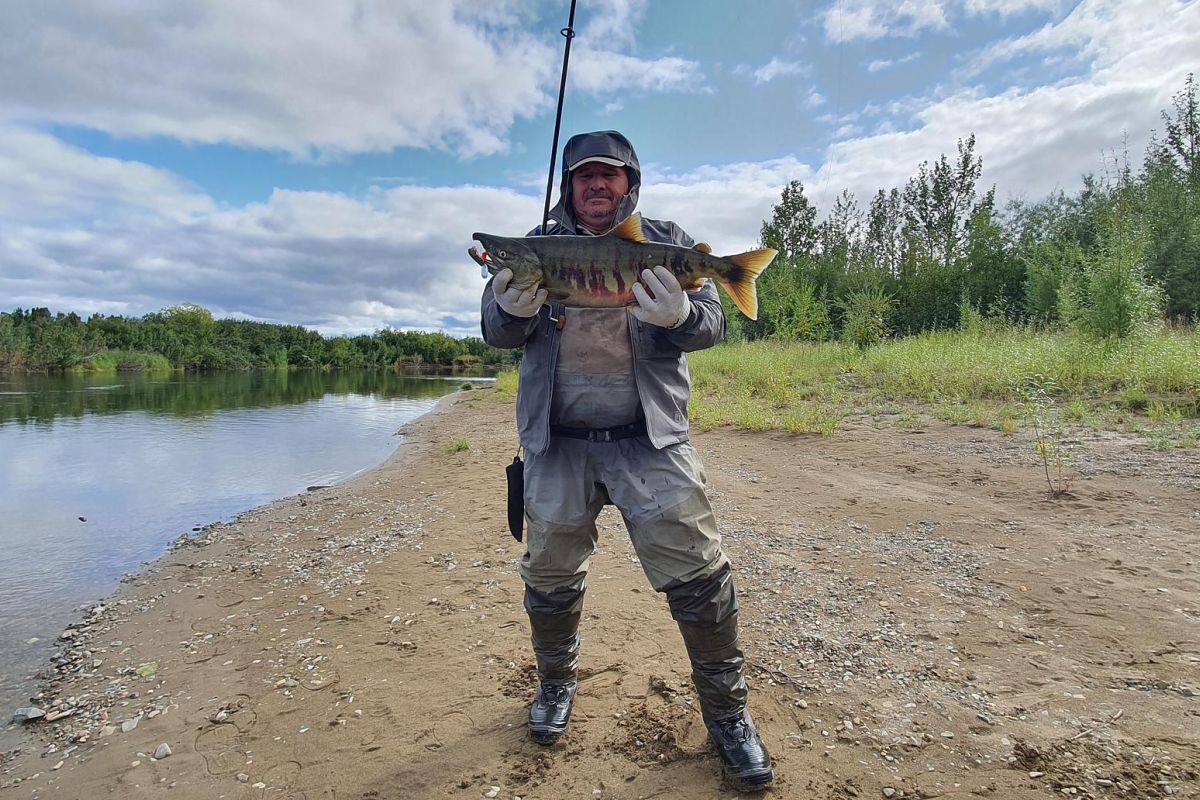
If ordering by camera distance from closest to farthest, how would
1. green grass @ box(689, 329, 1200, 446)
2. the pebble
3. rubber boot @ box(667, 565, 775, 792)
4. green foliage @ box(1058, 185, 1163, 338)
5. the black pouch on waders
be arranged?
1. rubber boot @ box(667, 565, 775, 792)
2. the black pouch on waders
3. the pebble
4. green grass @ box(689, 329, 1200, 446)
5. green foliage @ box(1058, 185, 1163, 338)

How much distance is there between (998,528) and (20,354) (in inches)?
2528

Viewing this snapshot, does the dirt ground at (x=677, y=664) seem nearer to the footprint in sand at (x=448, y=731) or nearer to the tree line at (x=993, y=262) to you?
the footprint in sand at (x=448, y=731)

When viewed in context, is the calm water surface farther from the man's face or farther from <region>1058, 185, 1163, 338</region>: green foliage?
<region>1058, 185, 1163, 338</region>: green foliage

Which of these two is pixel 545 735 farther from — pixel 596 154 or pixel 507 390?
pixel 507 390

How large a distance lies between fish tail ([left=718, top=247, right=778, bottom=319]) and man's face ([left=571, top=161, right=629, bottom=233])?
750mm

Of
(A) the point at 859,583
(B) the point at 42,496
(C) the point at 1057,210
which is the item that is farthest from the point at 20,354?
(C) the point at 1057,210

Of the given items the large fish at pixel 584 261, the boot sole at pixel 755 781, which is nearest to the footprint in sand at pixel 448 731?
the boot sole at pixel 755 781


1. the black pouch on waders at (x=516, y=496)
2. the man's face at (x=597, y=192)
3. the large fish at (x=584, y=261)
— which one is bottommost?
the black pouch on waders at (x=516, y=496)

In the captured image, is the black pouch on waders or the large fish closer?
the large fish

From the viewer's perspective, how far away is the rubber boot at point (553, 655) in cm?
313

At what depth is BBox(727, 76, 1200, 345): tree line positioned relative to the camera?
1472 cm

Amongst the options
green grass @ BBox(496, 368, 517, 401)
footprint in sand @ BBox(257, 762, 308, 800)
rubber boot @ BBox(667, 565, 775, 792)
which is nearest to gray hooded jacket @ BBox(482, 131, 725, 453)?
rubber boot @ BBox(667, 565, 775, 792)

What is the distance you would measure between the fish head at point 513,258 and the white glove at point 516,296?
4 cm

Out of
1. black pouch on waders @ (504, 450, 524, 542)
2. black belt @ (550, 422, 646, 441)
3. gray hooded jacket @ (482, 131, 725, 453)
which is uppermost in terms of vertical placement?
gray hooded jacket @ (482, 131, 725, 453)
